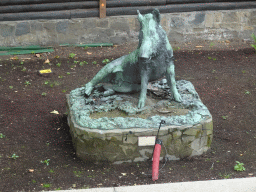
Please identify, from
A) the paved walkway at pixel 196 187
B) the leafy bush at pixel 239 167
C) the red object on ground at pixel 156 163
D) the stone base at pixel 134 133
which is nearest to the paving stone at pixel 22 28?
the stone base at pixel 134 133

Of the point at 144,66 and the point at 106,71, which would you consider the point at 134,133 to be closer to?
the point at 144,66

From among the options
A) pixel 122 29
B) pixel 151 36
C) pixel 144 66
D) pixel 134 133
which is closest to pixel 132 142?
pixel 134 133

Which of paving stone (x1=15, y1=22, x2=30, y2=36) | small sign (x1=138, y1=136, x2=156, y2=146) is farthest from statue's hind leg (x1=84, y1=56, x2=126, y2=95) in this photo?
paving stone (x1=15, y1=22, x2=30, y2=36)

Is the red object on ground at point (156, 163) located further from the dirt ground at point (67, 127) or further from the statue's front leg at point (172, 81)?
the statue's front leg at point (172, 81)

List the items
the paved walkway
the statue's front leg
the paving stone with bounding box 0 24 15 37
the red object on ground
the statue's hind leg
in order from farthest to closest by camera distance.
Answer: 1. the paving stone with bounding box 0 24 15 37
2. the statue's hind leg
3. the statue's front leg
4. the red object on ground
5. the paved walkway

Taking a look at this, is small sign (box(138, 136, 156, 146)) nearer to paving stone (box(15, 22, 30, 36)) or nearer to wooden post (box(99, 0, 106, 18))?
wooden post (box(99, 0, 106, 18))

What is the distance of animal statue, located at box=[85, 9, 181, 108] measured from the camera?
189 inches

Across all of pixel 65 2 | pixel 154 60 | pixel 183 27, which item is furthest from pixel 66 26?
pixel 154 60

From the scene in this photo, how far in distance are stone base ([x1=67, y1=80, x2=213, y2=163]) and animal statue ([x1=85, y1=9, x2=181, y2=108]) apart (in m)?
0.34

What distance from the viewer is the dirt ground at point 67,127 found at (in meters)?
4.77

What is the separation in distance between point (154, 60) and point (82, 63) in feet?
12.2

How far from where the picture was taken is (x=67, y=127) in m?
5.94

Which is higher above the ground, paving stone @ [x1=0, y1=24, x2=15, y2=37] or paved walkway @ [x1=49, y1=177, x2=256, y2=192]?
paving stone @ [x1=0, y1=24, x2=15, y2=37]

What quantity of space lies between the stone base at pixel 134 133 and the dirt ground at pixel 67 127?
0.13 meters
